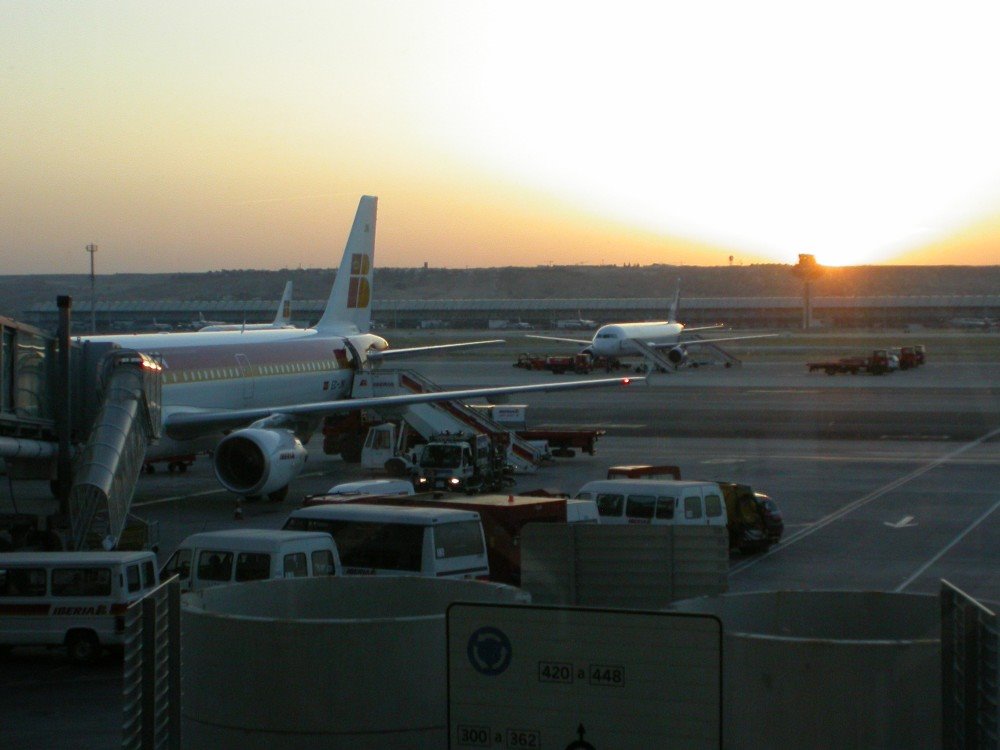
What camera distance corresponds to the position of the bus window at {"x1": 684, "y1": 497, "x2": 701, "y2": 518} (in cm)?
2197

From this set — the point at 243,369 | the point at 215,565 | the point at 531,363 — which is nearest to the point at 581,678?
the point at 215,565

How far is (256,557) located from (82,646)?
7.97 ft

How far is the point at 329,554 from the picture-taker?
1655 cm

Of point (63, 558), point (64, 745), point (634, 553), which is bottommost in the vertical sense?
point (64, 745)

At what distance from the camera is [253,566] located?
16188 millimetres

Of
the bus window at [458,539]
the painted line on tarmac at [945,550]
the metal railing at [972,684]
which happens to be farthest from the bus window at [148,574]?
the metal railing at [972,684]

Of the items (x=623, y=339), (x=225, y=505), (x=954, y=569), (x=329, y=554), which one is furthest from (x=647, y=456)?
(x=623, y=339)

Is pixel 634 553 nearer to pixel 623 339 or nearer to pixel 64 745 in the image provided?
pixel 64 745

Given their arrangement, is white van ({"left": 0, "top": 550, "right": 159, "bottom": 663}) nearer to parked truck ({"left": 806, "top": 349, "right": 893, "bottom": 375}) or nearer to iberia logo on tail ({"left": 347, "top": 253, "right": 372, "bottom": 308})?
iberia logo on tail ({"left": 347, "top": 253, "right": 372, "bottom": 308})

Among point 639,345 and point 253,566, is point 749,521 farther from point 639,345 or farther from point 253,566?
point 639,345

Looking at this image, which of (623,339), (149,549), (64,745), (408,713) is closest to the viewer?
(408,713)

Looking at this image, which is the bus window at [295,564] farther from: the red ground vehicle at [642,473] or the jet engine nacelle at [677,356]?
the jet engine nacelle at [677,356]

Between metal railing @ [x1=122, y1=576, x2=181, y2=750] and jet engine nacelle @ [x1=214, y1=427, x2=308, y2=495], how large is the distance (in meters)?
19.9

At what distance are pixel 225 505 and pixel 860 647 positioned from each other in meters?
24.0
